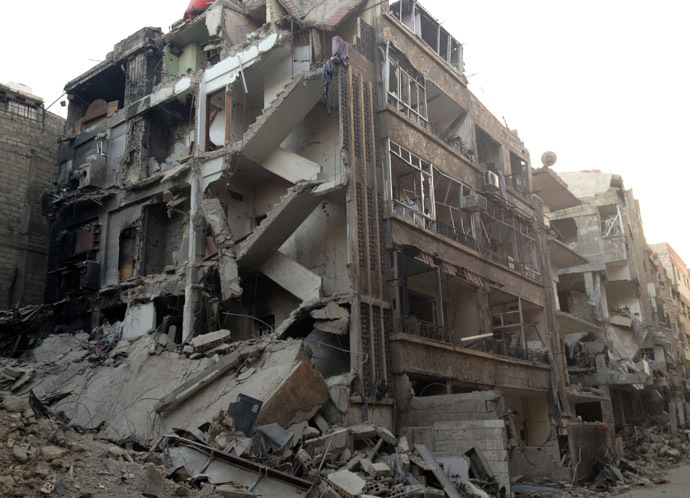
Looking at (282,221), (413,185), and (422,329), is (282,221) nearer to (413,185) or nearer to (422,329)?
(422,329)

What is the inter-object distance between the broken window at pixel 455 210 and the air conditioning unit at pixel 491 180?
1005 millimetres

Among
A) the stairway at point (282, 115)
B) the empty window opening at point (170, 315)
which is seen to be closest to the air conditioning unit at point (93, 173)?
the empty window opening at point (170, 315)

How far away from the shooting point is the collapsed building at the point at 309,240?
14.9 metres

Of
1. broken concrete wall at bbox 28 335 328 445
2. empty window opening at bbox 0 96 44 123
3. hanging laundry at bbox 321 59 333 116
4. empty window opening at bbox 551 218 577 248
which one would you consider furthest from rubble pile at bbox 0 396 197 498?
empty window opening at bbox 551 218 577 248

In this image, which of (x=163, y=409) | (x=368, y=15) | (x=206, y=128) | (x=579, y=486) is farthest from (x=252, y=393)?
Answer: (x=368, y=15)

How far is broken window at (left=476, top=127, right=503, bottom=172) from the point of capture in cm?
2591

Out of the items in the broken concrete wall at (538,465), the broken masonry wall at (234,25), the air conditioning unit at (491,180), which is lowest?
the broken concrete wall at (538,465)

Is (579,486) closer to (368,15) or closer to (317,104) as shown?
(317,104)

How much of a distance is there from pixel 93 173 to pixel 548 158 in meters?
21.1

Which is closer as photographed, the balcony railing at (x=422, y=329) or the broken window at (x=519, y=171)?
the balcony railing at (x=422, y=329)

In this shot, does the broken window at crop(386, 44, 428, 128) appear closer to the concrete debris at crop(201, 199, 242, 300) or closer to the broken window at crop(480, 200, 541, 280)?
the broken window at crop(480, 200, 541, 280)

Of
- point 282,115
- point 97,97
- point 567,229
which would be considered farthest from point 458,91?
point 567,229

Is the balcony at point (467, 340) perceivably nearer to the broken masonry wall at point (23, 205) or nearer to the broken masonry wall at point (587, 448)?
the broken masonry wall at point (587, 448)

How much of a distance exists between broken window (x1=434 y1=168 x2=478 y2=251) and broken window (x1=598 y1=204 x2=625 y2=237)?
16.6m
